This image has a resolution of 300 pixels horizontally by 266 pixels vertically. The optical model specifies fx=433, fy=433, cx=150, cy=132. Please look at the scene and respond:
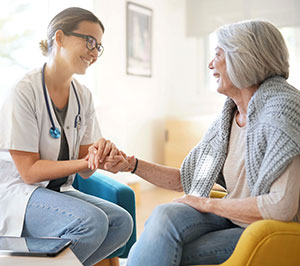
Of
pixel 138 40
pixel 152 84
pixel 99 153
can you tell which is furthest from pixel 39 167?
pixel 152 84

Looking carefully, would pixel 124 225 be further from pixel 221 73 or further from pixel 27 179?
pixel 221 73

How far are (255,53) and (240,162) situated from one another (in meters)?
0.40

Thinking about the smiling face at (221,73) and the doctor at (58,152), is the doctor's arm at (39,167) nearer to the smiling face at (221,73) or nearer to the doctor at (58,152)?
the doctor at (58,152)

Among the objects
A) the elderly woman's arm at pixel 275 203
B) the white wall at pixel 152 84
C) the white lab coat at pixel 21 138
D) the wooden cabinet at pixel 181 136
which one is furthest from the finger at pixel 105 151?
the wooden cabinet at pixel 181 136

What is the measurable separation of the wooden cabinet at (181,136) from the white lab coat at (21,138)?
294 centimetres

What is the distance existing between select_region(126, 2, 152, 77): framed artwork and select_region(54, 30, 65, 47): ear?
2577 mm

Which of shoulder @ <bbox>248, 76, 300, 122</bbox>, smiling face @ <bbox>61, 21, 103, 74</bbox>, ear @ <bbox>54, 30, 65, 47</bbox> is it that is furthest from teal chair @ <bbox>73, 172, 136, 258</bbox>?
shoulder @ <bbox>248, 76, 300, 122</bbox>

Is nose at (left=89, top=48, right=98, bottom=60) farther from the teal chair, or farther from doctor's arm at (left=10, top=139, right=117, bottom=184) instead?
the teal chair

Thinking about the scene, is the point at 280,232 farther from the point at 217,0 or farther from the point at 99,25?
the point at 217,0

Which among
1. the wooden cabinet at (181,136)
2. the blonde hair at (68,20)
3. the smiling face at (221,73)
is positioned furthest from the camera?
the wooden cabinet at (181,136)

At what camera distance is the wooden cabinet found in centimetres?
486

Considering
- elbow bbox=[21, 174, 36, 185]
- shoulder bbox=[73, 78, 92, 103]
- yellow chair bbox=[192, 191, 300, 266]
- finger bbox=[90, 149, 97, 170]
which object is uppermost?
shoulder bbox=[73, 78, 92, 103]

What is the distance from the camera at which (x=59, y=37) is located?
203cm

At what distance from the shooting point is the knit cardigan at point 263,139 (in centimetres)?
137
